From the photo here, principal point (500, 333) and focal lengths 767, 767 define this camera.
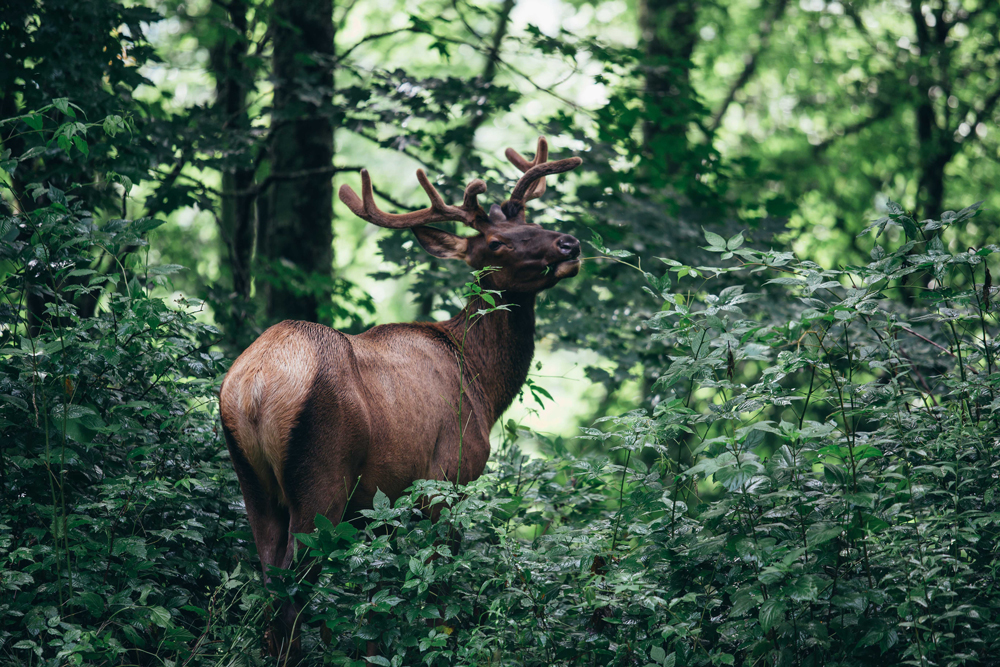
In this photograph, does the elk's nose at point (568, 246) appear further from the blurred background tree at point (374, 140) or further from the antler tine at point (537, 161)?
the blurred background tree at point (374, 140)

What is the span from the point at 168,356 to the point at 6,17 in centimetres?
297

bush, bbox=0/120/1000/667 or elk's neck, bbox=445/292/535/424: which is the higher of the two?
elk's neck, bbox=445/292/535/424

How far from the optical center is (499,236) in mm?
5168

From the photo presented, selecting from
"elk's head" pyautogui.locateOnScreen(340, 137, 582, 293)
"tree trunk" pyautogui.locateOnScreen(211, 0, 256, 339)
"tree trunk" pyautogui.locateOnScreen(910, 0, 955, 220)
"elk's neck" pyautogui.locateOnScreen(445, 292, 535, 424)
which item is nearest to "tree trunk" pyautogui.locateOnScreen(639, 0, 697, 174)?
"elk's head" pyautogui.locateOnScreen(340, 137, 582, 293)

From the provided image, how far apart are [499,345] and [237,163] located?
129 inches

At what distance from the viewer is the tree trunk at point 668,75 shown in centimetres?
779

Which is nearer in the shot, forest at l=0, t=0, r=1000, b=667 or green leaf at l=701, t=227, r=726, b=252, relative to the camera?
forest at l=0, t=0, r=1000, b=667

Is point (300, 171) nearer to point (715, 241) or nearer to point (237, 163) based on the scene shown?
point (237, 163)

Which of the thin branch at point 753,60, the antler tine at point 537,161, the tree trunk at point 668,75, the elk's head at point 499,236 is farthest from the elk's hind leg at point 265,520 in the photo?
the thin branch at point 753,60

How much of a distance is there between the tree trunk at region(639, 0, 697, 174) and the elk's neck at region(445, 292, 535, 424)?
333cm

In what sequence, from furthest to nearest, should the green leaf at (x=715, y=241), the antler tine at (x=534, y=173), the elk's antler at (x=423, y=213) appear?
1. the antler tine at (x=534, y=173)
2. the elk's antler at (x=423, y=213)
3. the green leaf at (x=715, y=241)

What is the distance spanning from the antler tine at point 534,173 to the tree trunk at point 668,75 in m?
2.38

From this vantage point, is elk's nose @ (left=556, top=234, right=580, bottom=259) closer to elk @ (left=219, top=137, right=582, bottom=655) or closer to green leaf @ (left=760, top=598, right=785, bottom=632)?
elk @ (left=219, top=137, right=582, bottom=655)

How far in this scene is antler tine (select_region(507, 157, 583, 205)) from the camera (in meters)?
5.35
